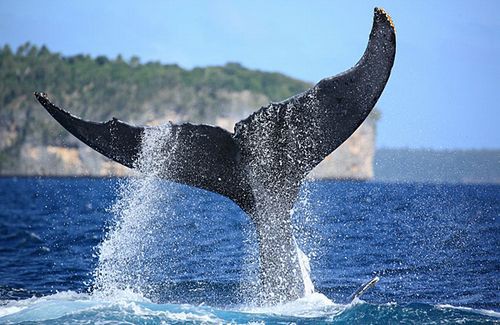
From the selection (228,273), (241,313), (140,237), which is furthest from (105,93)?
(241,313)

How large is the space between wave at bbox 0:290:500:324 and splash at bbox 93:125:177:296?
1.11 m

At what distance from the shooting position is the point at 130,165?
8422 millimetres

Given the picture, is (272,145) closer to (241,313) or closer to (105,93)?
(241,313)

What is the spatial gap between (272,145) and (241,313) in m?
1.78

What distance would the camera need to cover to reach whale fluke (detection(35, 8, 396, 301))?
26.6ft

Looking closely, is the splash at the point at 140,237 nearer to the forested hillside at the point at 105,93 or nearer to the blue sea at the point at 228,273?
the blue sea at the point at 228,273

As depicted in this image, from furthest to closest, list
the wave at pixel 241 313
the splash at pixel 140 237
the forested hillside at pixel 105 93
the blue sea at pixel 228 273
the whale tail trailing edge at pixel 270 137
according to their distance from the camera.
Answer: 1. the forested hillside at pixel 105 93
2. the blue sea at pixel 228 273
3. the wave at pixel 241 313
4. the splash at pixel 140 237
5. the whale tail trailing edge at pixel 270 137

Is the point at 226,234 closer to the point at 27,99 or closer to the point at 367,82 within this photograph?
the point at 367,82

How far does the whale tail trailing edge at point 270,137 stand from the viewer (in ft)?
26.5

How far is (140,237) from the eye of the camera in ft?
70.2

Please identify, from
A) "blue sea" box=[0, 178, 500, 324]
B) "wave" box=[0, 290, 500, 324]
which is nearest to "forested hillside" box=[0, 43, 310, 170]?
"blue sea" box=[0, 178, 500, 324]

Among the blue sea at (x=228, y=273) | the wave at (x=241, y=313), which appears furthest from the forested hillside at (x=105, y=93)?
the wave at (x=241, y=313)

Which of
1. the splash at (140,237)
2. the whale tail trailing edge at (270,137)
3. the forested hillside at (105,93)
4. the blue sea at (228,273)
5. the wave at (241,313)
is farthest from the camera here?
the forested hillside at (105,93)

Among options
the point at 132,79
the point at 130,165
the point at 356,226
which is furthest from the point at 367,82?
the point at 132,79
